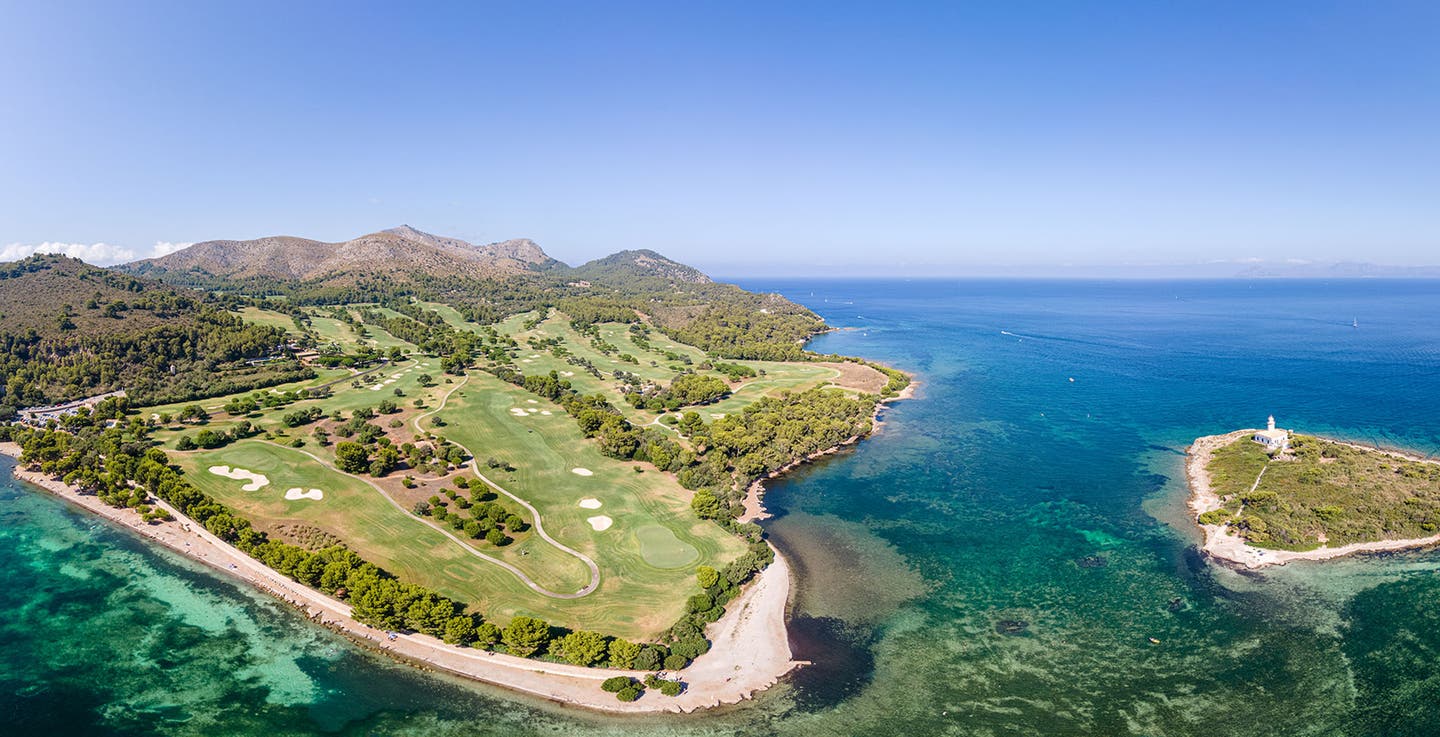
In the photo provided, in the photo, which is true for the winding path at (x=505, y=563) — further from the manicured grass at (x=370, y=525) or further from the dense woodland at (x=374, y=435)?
the dense woodland at (x=374, y=435)

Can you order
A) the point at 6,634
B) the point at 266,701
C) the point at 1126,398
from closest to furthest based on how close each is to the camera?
the point at 266,701, the point at 6,634, the point at 1126,398

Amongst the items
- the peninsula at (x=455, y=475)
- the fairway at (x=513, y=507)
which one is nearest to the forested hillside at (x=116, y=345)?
the peninsula at (x=455, y=475)

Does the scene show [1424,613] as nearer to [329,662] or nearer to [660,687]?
[660,687]

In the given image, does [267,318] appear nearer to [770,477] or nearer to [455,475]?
[455,475]

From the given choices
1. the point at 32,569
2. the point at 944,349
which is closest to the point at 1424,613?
the point at 32,569

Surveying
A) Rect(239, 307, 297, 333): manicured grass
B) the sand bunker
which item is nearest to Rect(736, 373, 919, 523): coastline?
the sand bunker

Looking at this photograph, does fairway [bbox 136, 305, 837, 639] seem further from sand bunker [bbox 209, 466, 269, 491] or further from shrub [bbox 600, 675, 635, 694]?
shrub [bbox 600, 675, 635, 694]
